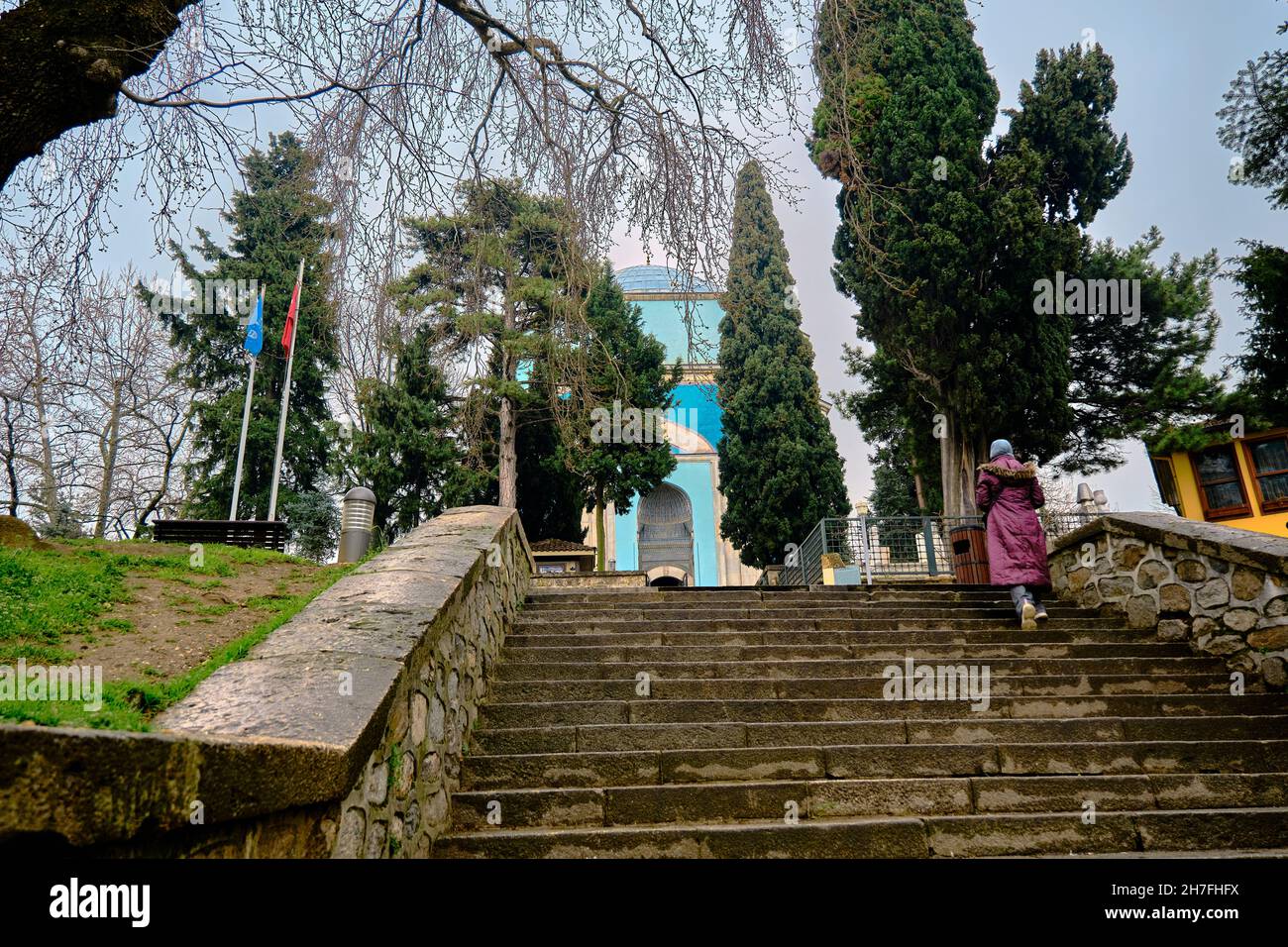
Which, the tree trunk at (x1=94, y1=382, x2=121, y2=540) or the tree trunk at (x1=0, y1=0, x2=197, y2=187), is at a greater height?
the tree trunk at (x1=94, y1=382, x2=121, y2=540)

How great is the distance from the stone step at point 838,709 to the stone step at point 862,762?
439mm

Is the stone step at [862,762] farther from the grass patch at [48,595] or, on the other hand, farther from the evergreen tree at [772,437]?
the evergreen tree at [772,437]

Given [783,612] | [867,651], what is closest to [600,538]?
[783,612]

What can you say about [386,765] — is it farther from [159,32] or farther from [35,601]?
[35,601]

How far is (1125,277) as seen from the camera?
55.7 feet

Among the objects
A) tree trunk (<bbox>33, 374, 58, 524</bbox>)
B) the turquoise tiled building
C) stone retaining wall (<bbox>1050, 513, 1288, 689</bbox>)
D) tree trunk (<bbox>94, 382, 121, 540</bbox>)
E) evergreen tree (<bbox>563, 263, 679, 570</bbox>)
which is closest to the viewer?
stone retaining wall (<bbox>1050, 513, 1288, 689</bbox>)

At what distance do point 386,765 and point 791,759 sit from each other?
2086 mm

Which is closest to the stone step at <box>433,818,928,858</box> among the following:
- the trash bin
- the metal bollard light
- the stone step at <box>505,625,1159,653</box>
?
the stone step at <box>505,625,1159,653</box>

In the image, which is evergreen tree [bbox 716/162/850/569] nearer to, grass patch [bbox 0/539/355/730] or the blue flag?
the blue flag

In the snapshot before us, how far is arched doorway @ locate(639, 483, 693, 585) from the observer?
82.4ft

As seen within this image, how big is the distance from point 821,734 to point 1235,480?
20.0 meters

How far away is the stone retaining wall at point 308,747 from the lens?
3.78 feet

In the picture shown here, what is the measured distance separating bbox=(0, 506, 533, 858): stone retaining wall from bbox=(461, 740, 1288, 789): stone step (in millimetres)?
453
